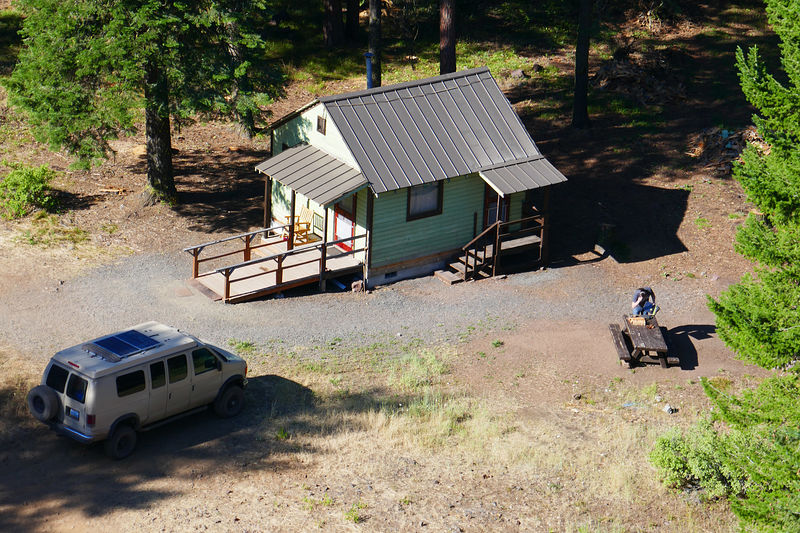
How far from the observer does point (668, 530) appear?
50.9 ft

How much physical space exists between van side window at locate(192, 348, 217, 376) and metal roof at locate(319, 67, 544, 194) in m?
7.81

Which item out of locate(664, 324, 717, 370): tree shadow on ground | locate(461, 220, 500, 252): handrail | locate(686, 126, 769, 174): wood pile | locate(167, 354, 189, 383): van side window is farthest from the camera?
locate(686, 126, 769, 174): wood pile

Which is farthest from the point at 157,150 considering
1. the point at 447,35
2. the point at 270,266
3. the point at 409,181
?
the point at 447,35

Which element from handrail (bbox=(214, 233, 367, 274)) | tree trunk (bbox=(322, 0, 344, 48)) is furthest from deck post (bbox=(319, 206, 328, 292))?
tree trunk (bbox=(322, 0, 344, 48))

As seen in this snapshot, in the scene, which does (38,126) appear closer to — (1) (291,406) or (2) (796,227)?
(1) (291,406)

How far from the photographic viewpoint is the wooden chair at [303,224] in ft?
85.1

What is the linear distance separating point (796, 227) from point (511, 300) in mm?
11134

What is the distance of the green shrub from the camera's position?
27.1 m

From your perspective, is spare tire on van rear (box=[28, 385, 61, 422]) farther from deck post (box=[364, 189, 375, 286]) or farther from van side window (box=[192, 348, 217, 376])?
deck post (box=[364, 189, 375, 286])

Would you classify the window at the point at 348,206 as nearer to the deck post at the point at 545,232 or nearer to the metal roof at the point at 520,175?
the metal roof at the point at 520,175

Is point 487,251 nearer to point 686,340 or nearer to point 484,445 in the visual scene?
point 686,340

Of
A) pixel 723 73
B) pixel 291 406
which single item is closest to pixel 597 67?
pixel 723 73

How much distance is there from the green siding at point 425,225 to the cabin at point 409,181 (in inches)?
1.2

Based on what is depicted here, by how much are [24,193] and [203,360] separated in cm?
1352
